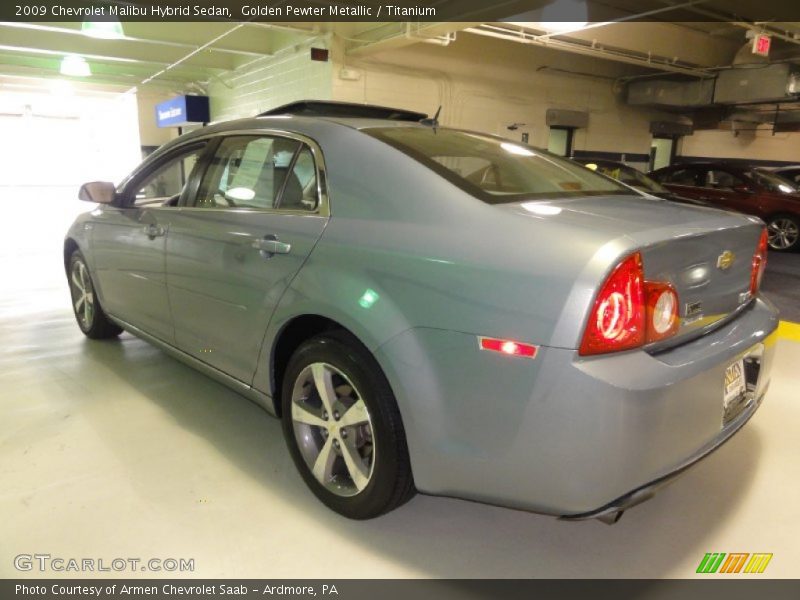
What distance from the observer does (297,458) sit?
2.03 meters

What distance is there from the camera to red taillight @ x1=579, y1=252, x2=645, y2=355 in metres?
1.30

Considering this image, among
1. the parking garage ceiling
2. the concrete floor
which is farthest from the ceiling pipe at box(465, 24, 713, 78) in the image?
the concrete floor

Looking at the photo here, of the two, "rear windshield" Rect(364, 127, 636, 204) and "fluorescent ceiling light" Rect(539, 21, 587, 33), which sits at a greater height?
"fluorescent ceiling light" Rect(539, 21, 587, 33)

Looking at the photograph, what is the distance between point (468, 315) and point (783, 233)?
883 centimetres

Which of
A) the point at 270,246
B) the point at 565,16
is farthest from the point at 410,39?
the point at 270,246

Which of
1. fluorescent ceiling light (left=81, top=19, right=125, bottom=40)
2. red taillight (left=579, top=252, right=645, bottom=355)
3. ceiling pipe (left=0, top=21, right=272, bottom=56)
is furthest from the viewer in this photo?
ceiling pipe (left=0, top=21, right=272, bottom=56)

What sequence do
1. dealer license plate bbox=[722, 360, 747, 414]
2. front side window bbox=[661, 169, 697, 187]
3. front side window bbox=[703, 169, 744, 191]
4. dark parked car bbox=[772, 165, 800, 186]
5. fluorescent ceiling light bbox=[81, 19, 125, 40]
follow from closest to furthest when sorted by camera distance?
dealer license plate bbox=[722, 360, 747, 414], fluorescent ceiling light bbox=[81, 19, 125, 40], front side window bbox=[703, 169, 744, 191], front side window bbox=[661, 169, 697, 187], dark parked car bbox=[772, 165, 800, 186]

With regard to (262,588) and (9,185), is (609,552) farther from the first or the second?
(9,185)

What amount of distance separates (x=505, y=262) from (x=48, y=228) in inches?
432

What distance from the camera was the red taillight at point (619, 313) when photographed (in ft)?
4.26

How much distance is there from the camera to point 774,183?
8.16 meters

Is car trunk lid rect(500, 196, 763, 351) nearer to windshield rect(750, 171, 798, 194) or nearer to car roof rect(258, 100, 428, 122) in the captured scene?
car roof rect(258, 100, 428, 122)

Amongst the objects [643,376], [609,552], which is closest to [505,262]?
[643,376]

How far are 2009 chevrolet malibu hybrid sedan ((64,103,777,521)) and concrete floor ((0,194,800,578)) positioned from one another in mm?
170
